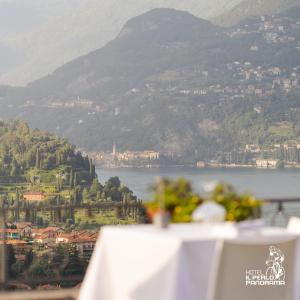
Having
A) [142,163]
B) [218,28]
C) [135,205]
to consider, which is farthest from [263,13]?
[135,205]

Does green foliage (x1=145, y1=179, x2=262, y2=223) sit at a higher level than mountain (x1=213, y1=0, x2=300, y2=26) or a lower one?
lower

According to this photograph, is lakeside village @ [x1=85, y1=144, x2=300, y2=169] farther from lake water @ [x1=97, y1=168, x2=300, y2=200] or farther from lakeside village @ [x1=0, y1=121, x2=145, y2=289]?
lakeside village @ [x1=0, y1=121, x2=145, y2=289]

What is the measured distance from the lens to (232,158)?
10031 cm

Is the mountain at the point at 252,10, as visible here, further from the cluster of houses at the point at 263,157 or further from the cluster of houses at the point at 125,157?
the cluster of houses at the point at 125,157

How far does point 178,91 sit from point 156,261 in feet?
358

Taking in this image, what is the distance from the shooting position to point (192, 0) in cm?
15862

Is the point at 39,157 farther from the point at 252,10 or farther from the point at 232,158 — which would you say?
the point at 252,10

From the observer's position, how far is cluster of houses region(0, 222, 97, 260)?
141 feet

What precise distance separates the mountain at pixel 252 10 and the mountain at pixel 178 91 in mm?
2884

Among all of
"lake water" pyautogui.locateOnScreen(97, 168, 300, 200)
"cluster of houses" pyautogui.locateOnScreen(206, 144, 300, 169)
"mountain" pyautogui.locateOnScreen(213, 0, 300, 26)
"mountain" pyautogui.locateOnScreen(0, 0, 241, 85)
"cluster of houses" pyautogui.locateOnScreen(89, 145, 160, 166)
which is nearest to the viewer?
"lake water" pyautogui.locateOnScreen(97, 168, 300, 200)

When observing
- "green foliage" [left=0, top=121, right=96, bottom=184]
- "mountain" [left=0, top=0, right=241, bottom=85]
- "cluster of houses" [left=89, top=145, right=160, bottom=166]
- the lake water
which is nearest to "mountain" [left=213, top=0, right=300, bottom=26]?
"mountain" [left=0, top=0, right=241, bottom=85]

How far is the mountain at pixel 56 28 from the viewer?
476ft

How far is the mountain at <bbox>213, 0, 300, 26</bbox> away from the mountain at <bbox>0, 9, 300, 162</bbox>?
9.46 feet

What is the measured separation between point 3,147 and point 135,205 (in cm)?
7790
